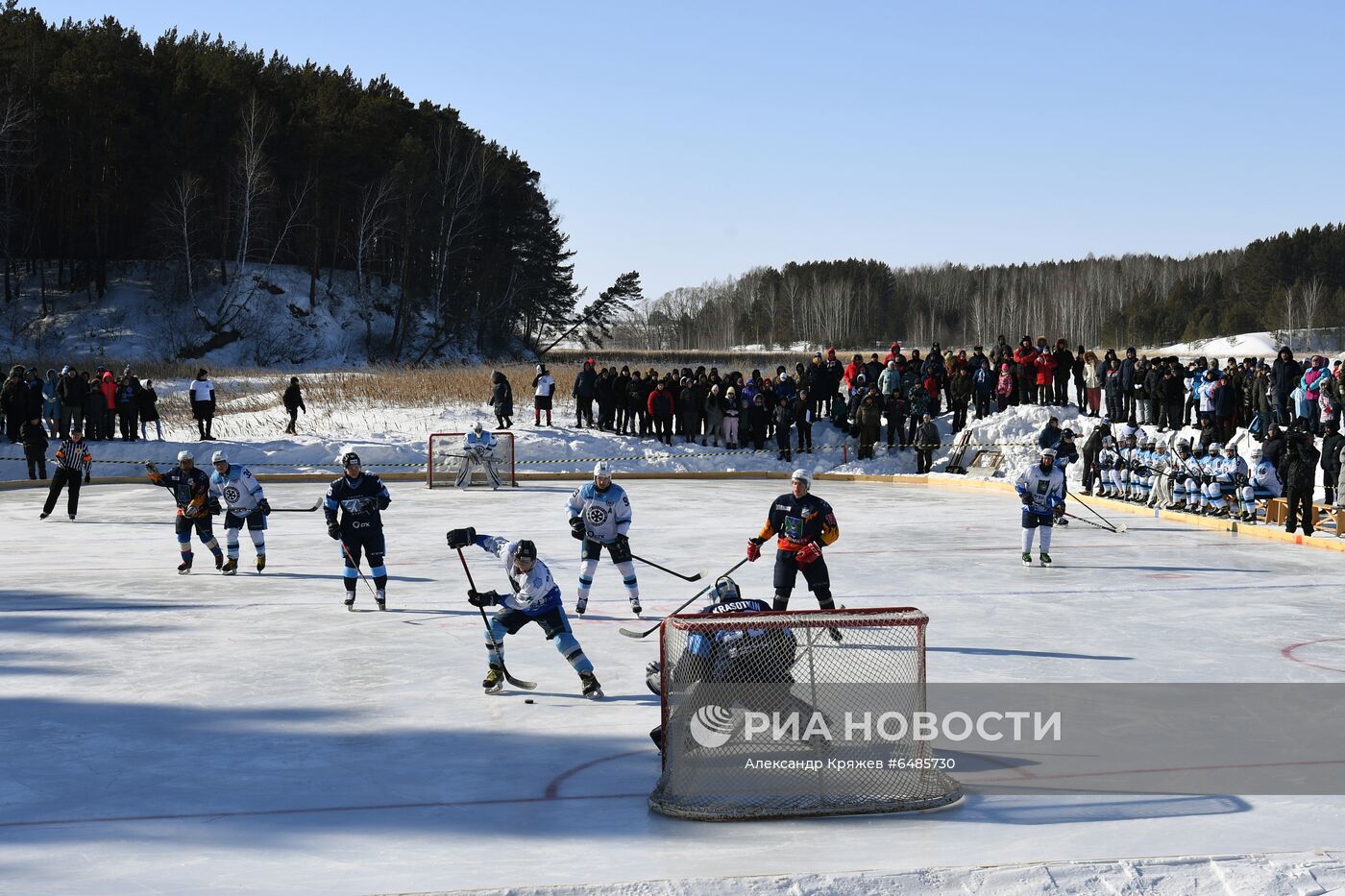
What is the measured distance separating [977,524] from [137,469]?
17.2 m

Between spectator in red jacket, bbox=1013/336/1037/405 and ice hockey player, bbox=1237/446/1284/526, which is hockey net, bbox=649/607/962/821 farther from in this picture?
spectator in red jacket, bbox=1013/336/1037/405

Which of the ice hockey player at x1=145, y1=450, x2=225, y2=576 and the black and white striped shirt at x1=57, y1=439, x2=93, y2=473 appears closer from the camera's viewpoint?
the ice hockey player at x1=145, y1=450, x2=225, y2=576

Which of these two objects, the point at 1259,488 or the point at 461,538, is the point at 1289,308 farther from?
the point at 461,538

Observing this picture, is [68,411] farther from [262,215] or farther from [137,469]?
[262,215]

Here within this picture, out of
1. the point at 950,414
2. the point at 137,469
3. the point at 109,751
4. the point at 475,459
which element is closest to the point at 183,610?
the point at 109,751

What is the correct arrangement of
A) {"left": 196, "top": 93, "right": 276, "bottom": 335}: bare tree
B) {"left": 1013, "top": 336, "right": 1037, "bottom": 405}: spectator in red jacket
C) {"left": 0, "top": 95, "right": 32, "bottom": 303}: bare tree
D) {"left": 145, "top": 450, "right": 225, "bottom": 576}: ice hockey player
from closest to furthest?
{"left": 145, "top": 450, "right": 225, "bottom": 576}: ice hockey player
{"left": 1013, "top": 336, "right": 1037, "bottom": 405}: spectator in red jacket
{"left": 0, "top": 95, "right": 32, "bottom": 303}: bare tree
{"left": 196, "top": 93, "right": 276, "bottom": 335}: bare tree

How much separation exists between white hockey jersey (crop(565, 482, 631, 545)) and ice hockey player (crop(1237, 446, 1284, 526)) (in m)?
10.2

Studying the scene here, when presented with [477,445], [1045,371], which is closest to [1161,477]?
[1045,371]

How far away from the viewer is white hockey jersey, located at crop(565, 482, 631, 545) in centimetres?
1230

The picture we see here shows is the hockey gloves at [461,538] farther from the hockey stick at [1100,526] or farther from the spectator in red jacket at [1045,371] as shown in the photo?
the spectator in red jacket at [1045,371]

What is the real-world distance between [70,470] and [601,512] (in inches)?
450

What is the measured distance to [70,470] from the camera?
65.5 ft

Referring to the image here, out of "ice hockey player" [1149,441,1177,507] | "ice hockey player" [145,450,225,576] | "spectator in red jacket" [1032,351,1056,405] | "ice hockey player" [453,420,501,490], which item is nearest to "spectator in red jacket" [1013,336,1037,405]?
"spectator in red jacket" [1032,351,1056,405]

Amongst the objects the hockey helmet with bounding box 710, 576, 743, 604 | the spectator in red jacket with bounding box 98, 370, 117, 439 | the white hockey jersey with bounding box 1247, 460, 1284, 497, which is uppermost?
the spectator in red jacket with bounding box 98, 370, 117, 439
